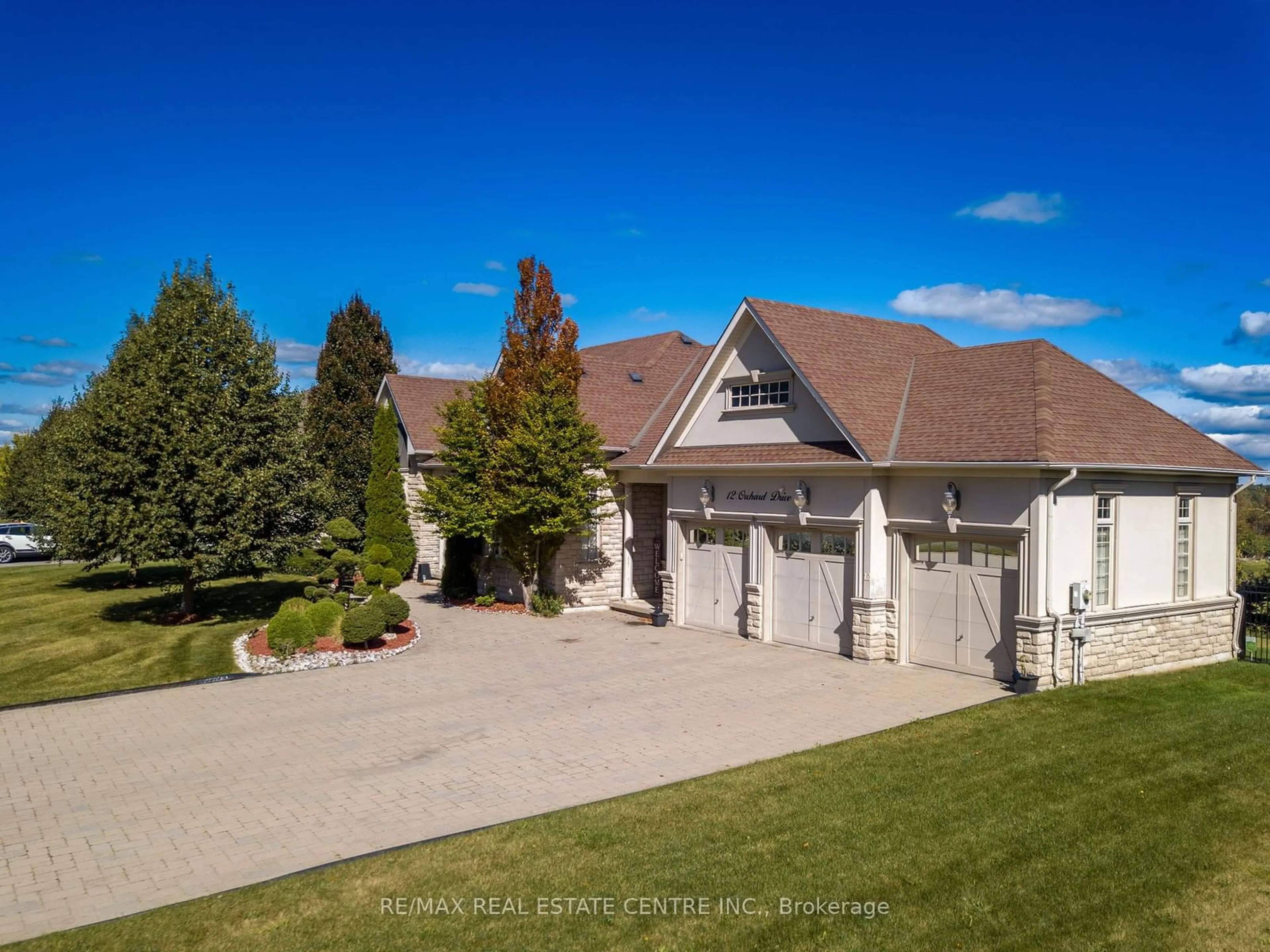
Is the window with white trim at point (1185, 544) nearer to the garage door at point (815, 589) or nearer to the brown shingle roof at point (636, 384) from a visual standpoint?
the garage door at point (815, 589)

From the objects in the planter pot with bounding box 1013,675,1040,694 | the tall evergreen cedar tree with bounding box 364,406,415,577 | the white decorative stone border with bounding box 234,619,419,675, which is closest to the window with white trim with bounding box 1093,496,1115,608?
the planter pot with bounding box 1013,675,1040,694

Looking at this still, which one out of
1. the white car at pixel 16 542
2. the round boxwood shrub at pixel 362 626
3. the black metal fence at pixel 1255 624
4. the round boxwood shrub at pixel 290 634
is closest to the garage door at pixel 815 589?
the round boxwood shrub at pixel 362 626

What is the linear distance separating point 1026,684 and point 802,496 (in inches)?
220

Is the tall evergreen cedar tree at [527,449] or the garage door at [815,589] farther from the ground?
the tall evergreen cedar tree at [527,449]

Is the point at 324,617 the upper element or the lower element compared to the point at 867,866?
upper

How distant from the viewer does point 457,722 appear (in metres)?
13.3

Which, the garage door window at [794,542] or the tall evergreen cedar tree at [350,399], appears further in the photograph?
the tall evergreen cedar tree at [350,399]

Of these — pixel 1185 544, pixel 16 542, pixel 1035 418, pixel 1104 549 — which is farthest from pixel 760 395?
pixel 16 542

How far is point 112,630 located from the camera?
20469mm

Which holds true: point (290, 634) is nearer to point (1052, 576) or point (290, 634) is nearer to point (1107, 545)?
point (1052, 576)

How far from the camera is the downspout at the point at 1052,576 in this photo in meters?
14.5

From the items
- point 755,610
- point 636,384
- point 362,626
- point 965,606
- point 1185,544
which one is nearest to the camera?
point 965,606

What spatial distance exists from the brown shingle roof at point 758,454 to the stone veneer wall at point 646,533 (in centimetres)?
257

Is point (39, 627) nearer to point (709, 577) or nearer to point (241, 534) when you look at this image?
point (241, 534)
